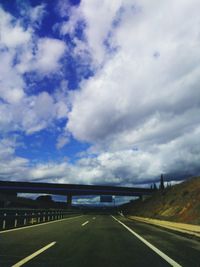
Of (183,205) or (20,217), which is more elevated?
(183,205)

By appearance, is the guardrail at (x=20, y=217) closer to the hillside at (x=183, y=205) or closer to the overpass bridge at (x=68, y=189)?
the hillside at (x=183, y=205)

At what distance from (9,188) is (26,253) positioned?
3534 inches

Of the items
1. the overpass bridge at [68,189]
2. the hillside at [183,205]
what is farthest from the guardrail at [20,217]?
the overpass bridge at [68,189]

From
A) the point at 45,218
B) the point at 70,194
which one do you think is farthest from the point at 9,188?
the point at 45,218

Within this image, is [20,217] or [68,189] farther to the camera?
[68,189]

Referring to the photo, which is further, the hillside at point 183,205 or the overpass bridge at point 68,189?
the overpass bridge at point 68,189

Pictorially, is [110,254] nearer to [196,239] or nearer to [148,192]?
[196,239]

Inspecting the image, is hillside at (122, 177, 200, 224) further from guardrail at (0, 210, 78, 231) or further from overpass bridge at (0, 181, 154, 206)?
overpass bridge at (0, 181, 154, 206)

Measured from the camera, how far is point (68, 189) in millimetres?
100312

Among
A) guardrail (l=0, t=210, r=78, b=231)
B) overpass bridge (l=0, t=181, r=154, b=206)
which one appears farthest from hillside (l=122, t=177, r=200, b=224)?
overpass bridge (l=0, t=181, r=154, b=206)

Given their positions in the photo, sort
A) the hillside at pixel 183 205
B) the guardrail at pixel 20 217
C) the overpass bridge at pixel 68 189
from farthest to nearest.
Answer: the overpass bridge at pixel 68 189, the hillside at pixel 183 205, the guardrail at pixel 20 217

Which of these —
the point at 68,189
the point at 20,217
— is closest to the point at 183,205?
the point at 20,217

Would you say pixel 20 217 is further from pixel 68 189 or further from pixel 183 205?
pixel 68 189

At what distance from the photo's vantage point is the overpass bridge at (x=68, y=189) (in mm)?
94812
